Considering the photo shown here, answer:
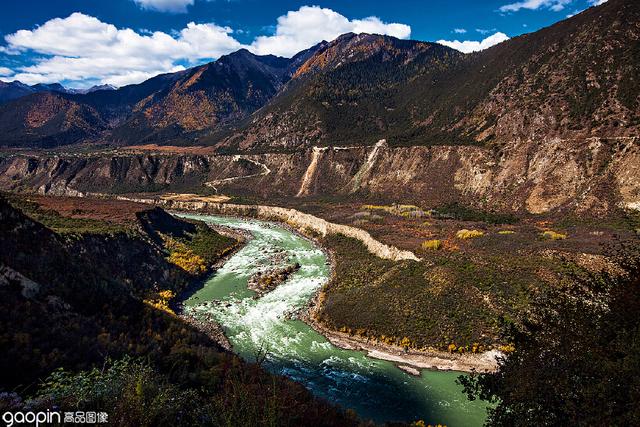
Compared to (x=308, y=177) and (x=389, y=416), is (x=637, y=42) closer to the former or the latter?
(x=308, y=177)

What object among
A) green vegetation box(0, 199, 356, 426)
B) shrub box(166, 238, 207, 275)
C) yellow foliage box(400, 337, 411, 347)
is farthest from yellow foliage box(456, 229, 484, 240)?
green vegetation box(0, 199, 356, 426)

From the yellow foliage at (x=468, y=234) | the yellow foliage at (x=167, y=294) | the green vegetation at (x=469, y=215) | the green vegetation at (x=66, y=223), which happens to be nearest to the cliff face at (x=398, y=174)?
the green vegetation at (x=469, y=215)

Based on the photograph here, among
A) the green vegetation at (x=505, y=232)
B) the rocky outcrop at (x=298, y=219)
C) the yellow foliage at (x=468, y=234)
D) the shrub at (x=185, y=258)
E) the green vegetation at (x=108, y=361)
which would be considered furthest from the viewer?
the yellow foliage at (x=468, y=234)

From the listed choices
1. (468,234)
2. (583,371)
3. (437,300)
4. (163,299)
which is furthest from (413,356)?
(468,234)

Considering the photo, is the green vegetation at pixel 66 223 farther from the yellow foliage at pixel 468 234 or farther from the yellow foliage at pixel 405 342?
the yellow foliage at pixel 468 234

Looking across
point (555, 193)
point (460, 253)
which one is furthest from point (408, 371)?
point (555, 193)
